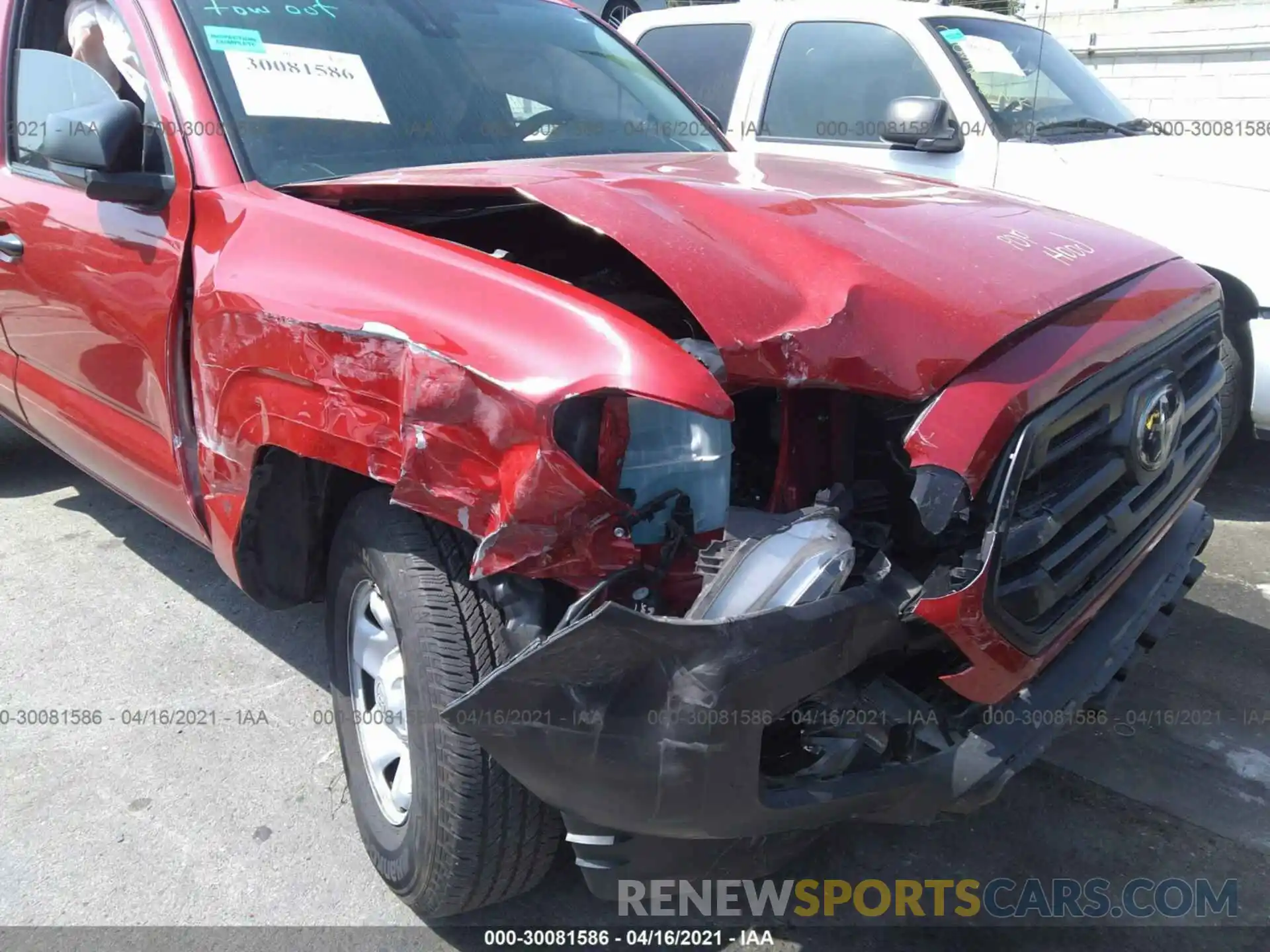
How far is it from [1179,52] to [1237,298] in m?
8.54

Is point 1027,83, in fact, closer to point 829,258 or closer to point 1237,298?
point 1237,298

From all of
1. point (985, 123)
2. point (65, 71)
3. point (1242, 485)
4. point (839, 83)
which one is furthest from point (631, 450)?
point (1242, 485)

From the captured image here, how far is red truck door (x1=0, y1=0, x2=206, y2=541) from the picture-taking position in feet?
8.36

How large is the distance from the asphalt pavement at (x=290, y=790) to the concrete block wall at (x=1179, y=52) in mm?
9019

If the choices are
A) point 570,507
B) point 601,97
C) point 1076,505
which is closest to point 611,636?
point 570,507

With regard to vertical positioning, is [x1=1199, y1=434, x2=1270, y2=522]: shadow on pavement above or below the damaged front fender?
below

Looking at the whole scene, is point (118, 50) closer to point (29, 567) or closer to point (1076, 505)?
point (29, 567)

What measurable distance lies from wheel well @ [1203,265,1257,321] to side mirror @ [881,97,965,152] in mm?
1200

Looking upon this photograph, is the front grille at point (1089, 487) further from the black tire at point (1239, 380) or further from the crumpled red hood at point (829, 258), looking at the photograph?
the black tire at point (1239, 380)

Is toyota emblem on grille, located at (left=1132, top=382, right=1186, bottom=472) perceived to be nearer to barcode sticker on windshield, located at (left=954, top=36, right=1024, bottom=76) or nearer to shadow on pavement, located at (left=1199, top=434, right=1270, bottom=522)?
shadow on pavement, located at (left=1199, top=434, right=1270, bottom=522)

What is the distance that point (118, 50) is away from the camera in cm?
286

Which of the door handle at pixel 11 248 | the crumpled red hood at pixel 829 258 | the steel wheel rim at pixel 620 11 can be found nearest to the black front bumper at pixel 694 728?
the crumpled red hood at pixel 829 258

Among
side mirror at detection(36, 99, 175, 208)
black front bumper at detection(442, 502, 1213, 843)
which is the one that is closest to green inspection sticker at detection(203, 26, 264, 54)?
side mirror at detection(36, 99, 175, 208)

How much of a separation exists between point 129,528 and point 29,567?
0.43 meters
